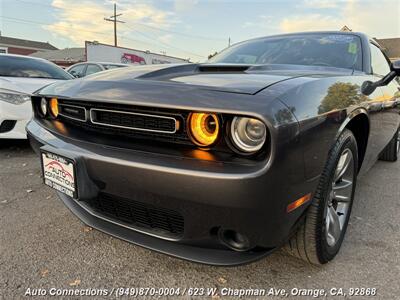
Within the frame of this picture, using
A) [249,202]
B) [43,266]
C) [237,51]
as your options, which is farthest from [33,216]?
[237,51]

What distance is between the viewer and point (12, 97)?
3971 mm

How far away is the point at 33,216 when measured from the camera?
2.55 meters

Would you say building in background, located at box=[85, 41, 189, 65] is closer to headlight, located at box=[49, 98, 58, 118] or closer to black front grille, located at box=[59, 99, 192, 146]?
headlight, located at box=[49, 98, 58, 118]

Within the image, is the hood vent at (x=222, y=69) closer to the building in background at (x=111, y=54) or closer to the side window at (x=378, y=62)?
the side window at (x=378, y=62)

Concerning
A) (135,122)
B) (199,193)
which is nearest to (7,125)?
(135,122)

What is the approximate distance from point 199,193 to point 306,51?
6.23 ft

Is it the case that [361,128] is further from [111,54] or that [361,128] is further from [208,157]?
[111,54]

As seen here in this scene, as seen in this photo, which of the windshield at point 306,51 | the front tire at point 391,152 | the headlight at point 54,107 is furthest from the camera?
the front tire at point 391,152

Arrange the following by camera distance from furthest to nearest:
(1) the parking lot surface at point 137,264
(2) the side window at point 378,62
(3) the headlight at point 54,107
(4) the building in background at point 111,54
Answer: (4) the building in background at point 111,54 → (2) the side window at point 378,62 → (3) the headlight at point 54,107 → (1) the parking lot surface at point 137,264

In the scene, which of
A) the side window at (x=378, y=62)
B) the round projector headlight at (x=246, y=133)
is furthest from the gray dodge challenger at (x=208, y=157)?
the side window at (x=378, y=62)

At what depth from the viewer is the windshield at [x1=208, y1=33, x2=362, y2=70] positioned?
104 inches

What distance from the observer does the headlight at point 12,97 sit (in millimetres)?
3951

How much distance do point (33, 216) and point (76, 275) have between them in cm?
92

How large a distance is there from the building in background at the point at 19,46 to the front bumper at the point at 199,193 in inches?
2091
